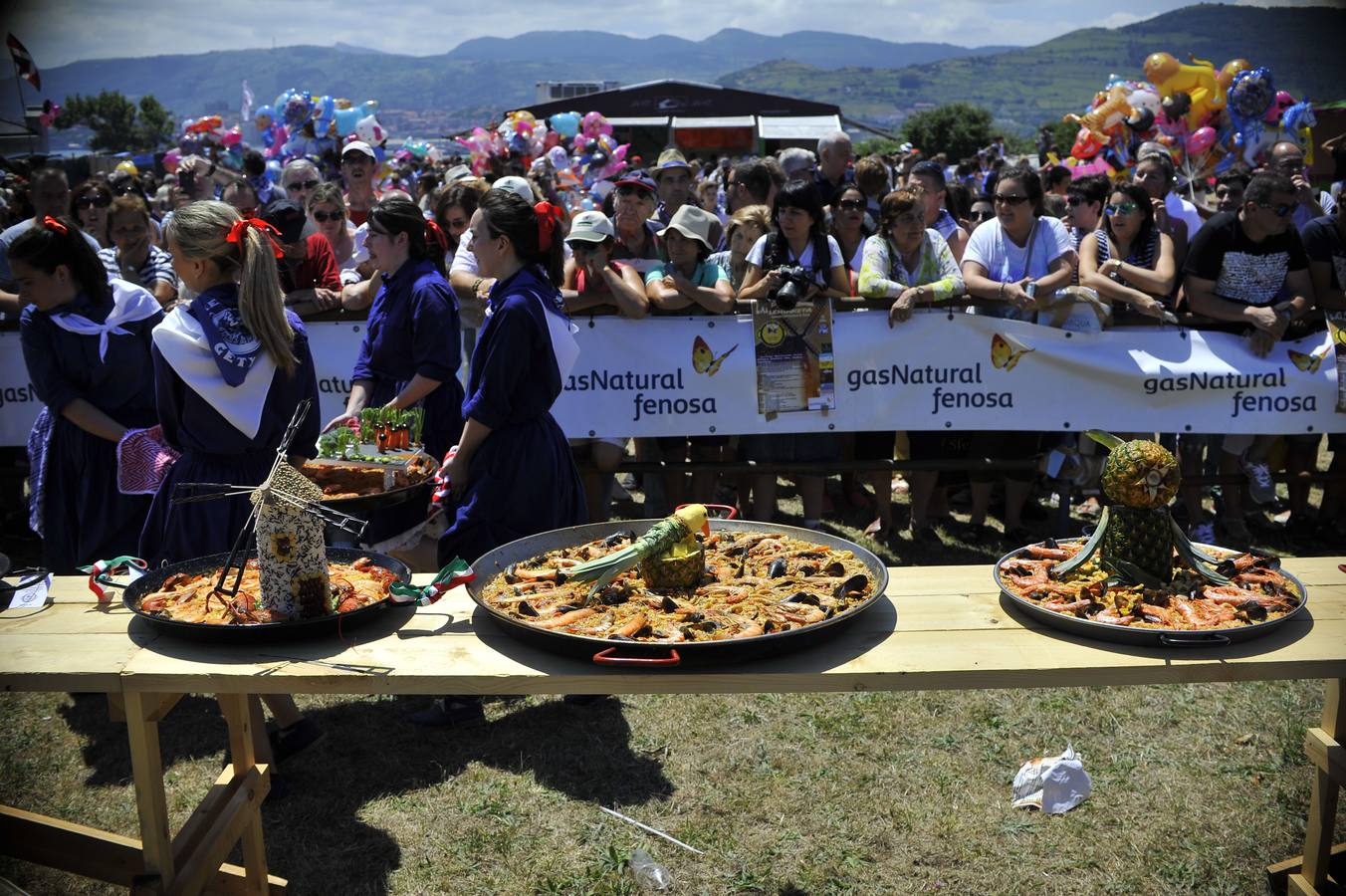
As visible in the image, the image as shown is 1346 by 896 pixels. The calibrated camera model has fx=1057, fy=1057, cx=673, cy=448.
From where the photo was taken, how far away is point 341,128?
15.5 m

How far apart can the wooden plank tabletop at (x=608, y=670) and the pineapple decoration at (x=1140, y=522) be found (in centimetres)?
28

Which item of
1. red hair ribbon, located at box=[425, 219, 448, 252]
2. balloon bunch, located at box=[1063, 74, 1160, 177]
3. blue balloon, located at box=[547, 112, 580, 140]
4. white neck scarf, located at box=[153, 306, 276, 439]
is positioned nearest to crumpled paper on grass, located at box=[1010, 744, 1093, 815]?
white neck scarf, located at box=[153, 306, 276, 439]

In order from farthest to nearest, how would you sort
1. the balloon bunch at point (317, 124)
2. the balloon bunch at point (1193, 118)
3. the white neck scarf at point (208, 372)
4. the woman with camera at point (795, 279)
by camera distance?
the balloon bunch at point (317, 124) → the balloon bunch at point (1193, 118) → the woman with camera at point (795, 279) → the white neck scarf at point (208, 372)

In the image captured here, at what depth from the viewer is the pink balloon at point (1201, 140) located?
1527cm

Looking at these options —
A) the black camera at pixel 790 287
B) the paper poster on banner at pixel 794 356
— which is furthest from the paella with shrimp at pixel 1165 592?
the paper poster on banner at pixel 794 356

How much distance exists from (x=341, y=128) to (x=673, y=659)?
14.8 metres

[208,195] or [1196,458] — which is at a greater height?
[208,195]

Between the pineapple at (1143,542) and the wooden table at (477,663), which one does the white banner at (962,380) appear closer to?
the wooden table at (477,663)

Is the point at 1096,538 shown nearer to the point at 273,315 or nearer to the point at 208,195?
the point at 273,315

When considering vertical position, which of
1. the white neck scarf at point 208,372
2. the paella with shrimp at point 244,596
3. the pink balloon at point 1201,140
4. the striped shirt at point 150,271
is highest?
the pink balloon at point 1201,140

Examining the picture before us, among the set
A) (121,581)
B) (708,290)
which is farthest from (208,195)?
(121,581)

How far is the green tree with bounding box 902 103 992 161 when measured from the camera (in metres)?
53.6

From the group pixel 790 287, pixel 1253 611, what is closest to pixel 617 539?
pixel 1253 611

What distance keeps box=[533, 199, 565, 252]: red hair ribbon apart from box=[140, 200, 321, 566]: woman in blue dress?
38.2 inches
